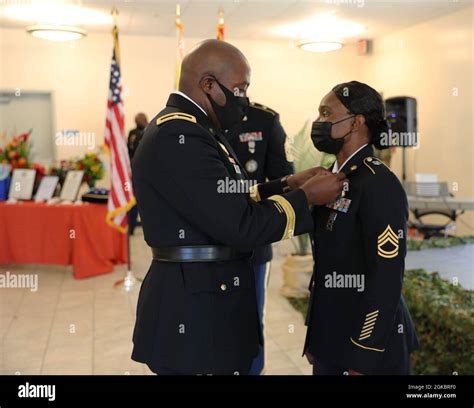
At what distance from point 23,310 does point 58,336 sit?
2.49ft

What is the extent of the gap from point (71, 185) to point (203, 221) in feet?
14.7

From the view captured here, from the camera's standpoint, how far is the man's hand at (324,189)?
1388mm

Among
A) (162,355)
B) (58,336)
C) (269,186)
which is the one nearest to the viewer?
(162,355)

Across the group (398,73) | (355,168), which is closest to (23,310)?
(355,168)

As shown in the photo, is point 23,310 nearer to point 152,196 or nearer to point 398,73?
point 152,196

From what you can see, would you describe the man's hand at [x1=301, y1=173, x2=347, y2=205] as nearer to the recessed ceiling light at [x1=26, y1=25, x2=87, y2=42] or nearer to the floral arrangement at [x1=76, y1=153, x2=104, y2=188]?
the floral arrangement at [x1=76, y1=153, x2=104, y2=188]

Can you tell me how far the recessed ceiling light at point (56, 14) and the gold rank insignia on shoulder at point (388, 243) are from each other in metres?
6.38

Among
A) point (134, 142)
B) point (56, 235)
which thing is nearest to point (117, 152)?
point (56, 235)

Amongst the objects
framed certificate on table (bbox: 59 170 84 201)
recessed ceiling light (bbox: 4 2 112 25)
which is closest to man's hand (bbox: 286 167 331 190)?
framed certificate on table (bbox: 59 170 84 201)

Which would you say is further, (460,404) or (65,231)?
(65,231)

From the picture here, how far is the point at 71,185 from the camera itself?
18.0ft

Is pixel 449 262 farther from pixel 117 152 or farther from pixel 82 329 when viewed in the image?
pixel 117 152

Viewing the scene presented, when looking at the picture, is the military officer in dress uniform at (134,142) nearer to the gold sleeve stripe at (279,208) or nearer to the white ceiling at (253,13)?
the white ceiling at (253,13)

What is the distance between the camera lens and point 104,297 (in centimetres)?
461
